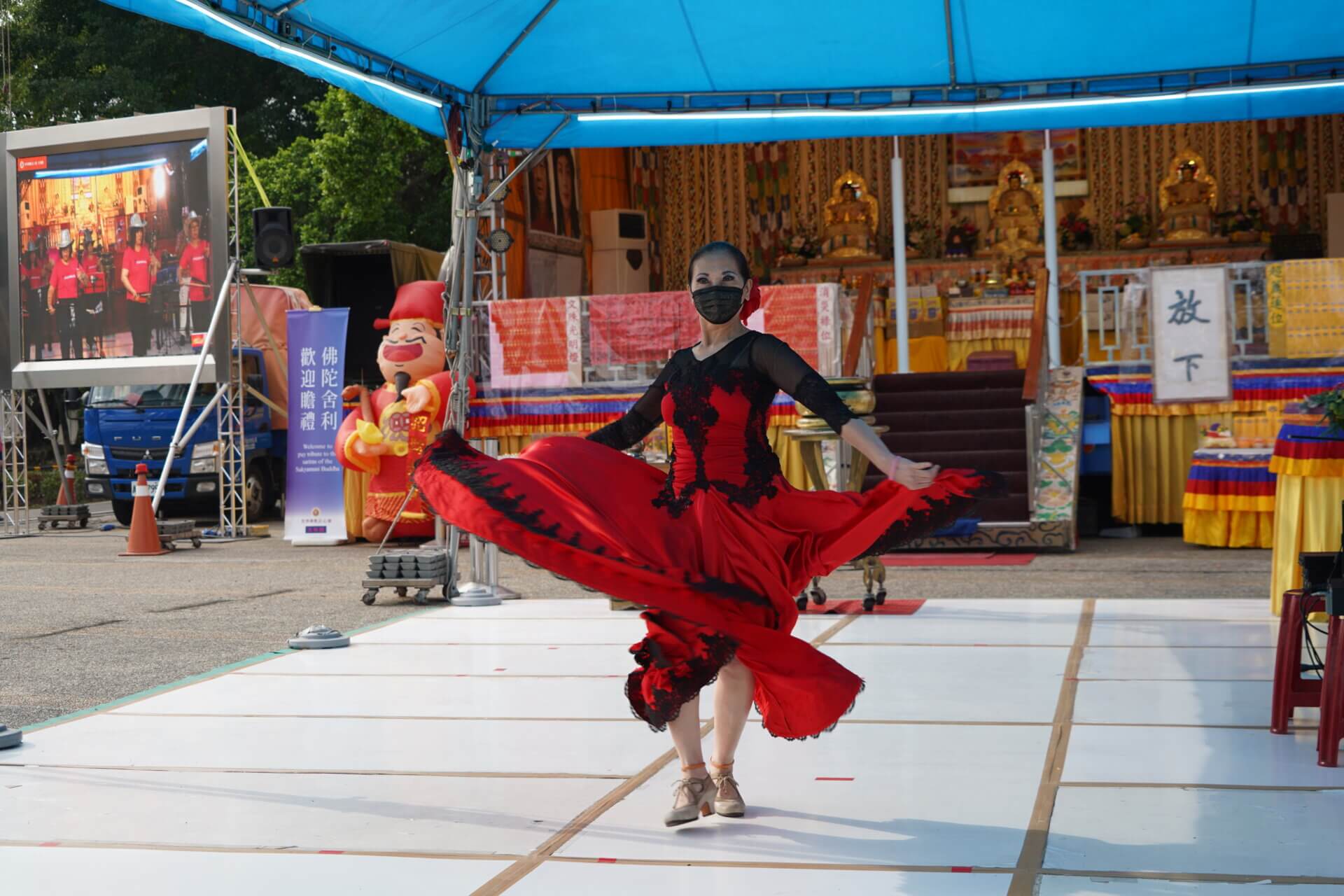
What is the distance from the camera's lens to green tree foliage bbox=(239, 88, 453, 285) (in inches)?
734

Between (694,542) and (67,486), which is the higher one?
(694,542)

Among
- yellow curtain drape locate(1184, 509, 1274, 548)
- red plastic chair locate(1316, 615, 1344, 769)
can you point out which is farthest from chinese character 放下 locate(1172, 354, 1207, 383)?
red plastic chair locate(1316, 615, 1344, 769)

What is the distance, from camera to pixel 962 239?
1880 centimetres

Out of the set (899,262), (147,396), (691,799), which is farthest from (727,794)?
(147,396)

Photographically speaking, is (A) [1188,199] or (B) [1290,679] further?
(A) [1188,199]

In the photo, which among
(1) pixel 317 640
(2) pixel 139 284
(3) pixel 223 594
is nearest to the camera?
(1) pixel 317 640

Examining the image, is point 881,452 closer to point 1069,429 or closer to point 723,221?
point 1069,429

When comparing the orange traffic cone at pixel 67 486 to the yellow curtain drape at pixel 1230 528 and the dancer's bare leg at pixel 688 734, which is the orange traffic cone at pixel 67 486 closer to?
the yellow curtain drape at pixel 1230 528

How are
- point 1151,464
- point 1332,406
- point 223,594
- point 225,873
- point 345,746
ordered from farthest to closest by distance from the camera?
point 1151,464 < point 223,594 < point 1332,406 < point 345,746 < point 225,873

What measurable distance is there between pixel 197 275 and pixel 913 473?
10.6m

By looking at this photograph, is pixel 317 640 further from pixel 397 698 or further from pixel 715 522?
pixel 715 522

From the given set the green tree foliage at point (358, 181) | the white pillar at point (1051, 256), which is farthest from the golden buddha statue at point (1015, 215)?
the green tree foliage at point (358, 181)

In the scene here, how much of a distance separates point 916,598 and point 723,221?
13247mm

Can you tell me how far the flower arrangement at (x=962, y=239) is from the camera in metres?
18.7
